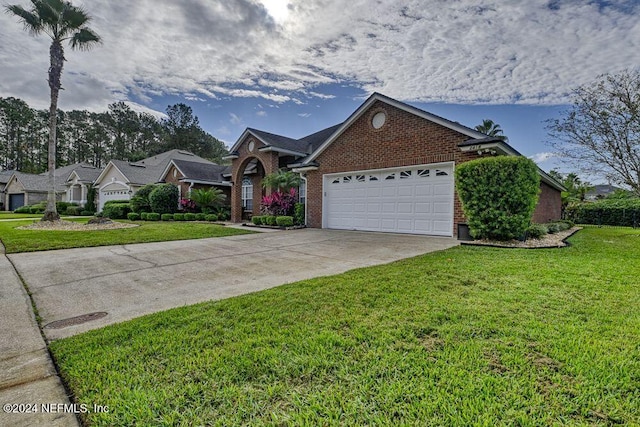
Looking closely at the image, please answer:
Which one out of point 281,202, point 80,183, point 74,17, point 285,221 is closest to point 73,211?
point 80,183

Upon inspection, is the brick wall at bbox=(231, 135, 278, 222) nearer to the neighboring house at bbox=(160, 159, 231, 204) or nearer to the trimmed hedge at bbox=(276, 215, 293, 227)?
the neighboring house at bbox=(160, 159, 231, 204)

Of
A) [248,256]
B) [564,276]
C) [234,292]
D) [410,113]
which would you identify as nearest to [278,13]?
[410,113]

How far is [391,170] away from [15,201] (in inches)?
1802

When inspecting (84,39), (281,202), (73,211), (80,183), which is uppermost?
(84,39)

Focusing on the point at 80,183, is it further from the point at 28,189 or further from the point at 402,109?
the point at 402,109

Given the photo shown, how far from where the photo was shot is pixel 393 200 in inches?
443

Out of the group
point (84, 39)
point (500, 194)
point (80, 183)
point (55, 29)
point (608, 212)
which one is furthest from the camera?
point (80, 183)

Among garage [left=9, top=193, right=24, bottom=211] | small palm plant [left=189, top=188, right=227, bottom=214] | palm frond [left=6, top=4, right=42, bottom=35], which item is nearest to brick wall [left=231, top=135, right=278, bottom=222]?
small palm plant [left=189, top=188, right=227, bottom=214]

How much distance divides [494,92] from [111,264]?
1481cm

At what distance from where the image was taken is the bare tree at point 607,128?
1035cm

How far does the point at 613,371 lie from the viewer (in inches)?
82.4

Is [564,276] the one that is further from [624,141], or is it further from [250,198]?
[250,198]

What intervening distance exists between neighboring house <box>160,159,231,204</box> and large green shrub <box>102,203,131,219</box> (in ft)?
11.4

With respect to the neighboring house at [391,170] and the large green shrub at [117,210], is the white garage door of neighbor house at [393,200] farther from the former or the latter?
the large green shrub at [117,210]
